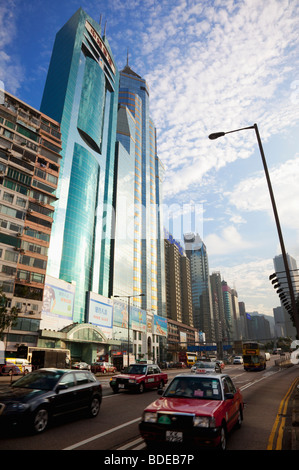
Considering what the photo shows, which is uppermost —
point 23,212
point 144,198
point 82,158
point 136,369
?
point 144,198

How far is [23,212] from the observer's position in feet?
167

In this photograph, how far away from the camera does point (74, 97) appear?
88.9 metres

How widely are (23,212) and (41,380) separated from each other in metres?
46.8

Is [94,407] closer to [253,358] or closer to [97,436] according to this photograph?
[97,436]

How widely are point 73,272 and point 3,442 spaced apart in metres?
71.0

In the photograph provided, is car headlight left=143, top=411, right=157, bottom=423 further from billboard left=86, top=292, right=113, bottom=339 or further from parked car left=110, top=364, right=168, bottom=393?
billboard left=86, top=292, right=113, bottom=339

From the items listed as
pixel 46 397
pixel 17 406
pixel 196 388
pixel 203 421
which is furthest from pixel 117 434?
pixel 203 421

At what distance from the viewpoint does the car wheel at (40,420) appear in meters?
7.32

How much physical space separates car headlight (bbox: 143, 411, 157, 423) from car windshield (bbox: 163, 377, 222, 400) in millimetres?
1277

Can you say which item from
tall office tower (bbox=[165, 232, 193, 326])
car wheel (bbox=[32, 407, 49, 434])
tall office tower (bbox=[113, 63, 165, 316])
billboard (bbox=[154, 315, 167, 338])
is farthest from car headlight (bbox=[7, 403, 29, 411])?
tall office tower (bbox=[165, 232, 193, 326])

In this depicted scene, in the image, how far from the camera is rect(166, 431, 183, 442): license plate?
18.2ft

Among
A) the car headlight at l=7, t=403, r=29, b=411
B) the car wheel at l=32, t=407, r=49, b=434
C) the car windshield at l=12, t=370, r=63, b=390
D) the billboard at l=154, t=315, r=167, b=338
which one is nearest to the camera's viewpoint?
the car headlight at l=7, t=403, r=29, b=411

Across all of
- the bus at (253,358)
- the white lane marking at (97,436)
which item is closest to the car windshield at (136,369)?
the white lane marking at (97,436)

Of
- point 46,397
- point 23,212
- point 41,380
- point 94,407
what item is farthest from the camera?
point 23,212
